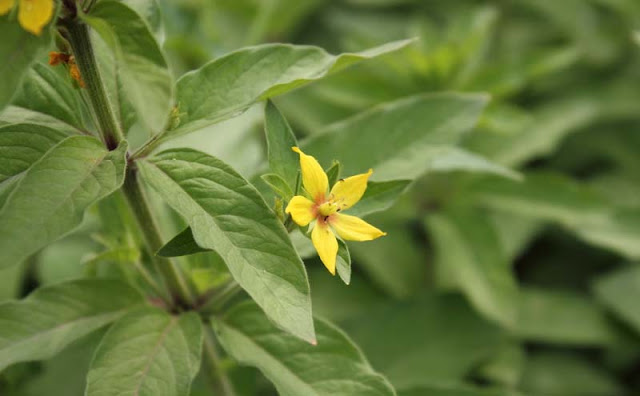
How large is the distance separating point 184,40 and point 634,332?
1.50 metres

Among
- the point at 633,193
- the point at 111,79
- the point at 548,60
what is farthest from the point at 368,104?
the point at 111,79

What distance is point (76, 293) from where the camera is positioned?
3.50 feet

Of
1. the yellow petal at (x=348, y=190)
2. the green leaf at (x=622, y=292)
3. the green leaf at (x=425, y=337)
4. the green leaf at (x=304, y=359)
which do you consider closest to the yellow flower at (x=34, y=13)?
the yellow petal at (x=348, y=190)

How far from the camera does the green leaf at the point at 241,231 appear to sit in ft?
2.65

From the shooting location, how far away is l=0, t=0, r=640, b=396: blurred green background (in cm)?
175

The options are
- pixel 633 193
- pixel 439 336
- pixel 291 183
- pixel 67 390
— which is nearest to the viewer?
pixel 291 183

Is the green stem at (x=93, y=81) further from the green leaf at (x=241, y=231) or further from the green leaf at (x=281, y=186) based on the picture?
the green leaf at (x=281, y=186)

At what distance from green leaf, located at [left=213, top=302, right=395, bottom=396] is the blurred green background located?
485 mm

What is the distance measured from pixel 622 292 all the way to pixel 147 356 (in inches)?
53.6

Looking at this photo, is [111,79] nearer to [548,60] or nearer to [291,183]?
[291,183]

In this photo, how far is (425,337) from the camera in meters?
1.79

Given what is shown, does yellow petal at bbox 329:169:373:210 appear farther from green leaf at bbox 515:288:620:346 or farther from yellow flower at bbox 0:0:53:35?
green leaf at bbox 515:288:620:346

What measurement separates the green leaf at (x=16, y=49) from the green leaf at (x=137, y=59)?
6cm

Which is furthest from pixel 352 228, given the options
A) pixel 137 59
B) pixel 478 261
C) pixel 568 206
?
pixel 568 206
